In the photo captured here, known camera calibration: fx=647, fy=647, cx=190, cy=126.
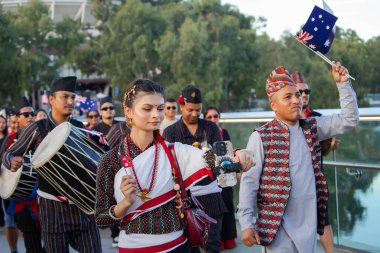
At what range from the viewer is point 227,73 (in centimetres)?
5009

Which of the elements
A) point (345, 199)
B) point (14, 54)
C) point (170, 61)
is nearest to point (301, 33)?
point (345, 199)

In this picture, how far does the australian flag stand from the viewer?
15.0ft

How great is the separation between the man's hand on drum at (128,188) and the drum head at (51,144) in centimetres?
196

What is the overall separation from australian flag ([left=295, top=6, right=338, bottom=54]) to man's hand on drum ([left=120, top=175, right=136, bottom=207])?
71.9 inches

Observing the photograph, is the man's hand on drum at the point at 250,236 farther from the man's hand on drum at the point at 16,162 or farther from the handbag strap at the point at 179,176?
the man's hand on drum at the point at 16,162

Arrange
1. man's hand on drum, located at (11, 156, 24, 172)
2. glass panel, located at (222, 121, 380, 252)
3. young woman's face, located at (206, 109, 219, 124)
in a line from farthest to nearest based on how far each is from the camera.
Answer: young woman's face, located at (206, 109, 219, 124) < glass panel, located at (222, 121, 380, 252) < man's hand on drum, located at (11, 156, 24, 172)

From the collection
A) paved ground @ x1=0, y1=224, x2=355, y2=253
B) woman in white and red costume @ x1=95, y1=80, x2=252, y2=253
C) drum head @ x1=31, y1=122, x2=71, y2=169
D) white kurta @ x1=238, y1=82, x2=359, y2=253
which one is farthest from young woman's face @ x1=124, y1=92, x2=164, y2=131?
paved ground @ x1=0, y1=224, x2=355, y2=253

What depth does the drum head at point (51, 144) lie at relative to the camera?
17.3ft

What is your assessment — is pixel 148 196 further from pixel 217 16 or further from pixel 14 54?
pixel 217 16

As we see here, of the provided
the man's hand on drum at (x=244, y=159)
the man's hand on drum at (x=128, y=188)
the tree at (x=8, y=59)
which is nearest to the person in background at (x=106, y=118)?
the man's hand on drum at (x=128, y=188)

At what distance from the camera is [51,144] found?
5375 mm

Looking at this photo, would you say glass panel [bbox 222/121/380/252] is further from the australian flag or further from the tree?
the tree

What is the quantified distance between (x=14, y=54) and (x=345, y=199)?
114 feet

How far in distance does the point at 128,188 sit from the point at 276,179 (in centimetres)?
123
